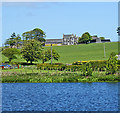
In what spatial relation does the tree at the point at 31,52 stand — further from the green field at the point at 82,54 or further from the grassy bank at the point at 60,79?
the grassy bank at the point at 60,79

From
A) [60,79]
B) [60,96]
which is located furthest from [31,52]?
[60,96]

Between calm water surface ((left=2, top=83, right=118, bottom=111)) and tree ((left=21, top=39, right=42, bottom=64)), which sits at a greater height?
tree ((left=21, top=39, right=42, bottom=64))

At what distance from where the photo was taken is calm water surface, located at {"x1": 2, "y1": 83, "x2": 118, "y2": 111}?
3644 centimetres

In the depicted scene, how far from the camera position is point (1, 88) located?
54.5 m

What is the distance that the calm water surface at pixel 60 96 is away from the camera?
120 feet

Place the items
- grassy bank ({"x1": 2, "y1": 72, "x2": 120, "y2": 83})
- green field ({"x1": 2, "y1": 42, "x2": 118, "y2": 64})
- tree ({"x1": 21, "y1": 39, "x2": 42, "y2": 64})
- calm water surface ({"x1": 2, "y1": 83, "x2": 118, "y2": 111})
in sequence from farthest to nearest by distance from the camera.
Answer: green field ({"x1": 2, "y1": 42, "x2": 118, "y2": 64}) → tree ({"x1": 21, "y1": 39, "x2": 42, "y2": 64}) → grassy bank ({"x1": 2, "y1": 72, "x2": 120, "y2": 83}) → calm water surface ({"x1": 2, "y1": 83, "x2": 118, "y2": 111})

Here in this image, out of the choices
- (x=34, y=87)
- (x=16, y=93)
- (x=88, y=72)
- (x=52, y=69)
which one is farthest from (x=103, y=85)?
(x=52, y=69)

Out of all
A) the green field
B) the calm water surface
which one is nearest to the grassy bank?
the calm water surface

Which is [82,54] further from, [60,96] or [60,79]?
[60,96]

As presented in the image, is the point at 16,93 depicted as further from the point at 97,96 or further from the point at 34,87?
the point at 97,96

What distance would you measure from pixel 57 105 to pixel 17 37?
157 metres

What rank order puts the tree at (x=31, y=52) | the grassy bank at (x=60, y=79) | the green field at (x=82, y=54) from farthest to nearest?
the green field at (x=82, y=54), the tree at (x=31, y=52), the grassy bank at (x=60, y=79)

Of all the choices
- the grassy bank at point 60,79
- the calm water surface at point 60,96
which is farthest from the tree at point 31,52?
the calm water surface at point 60,96

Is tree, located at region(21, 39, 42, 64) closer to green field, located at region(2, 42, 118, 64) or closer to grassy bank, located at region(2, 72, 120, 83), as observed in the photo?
green field, located at region(2, 42, 118, 64)
